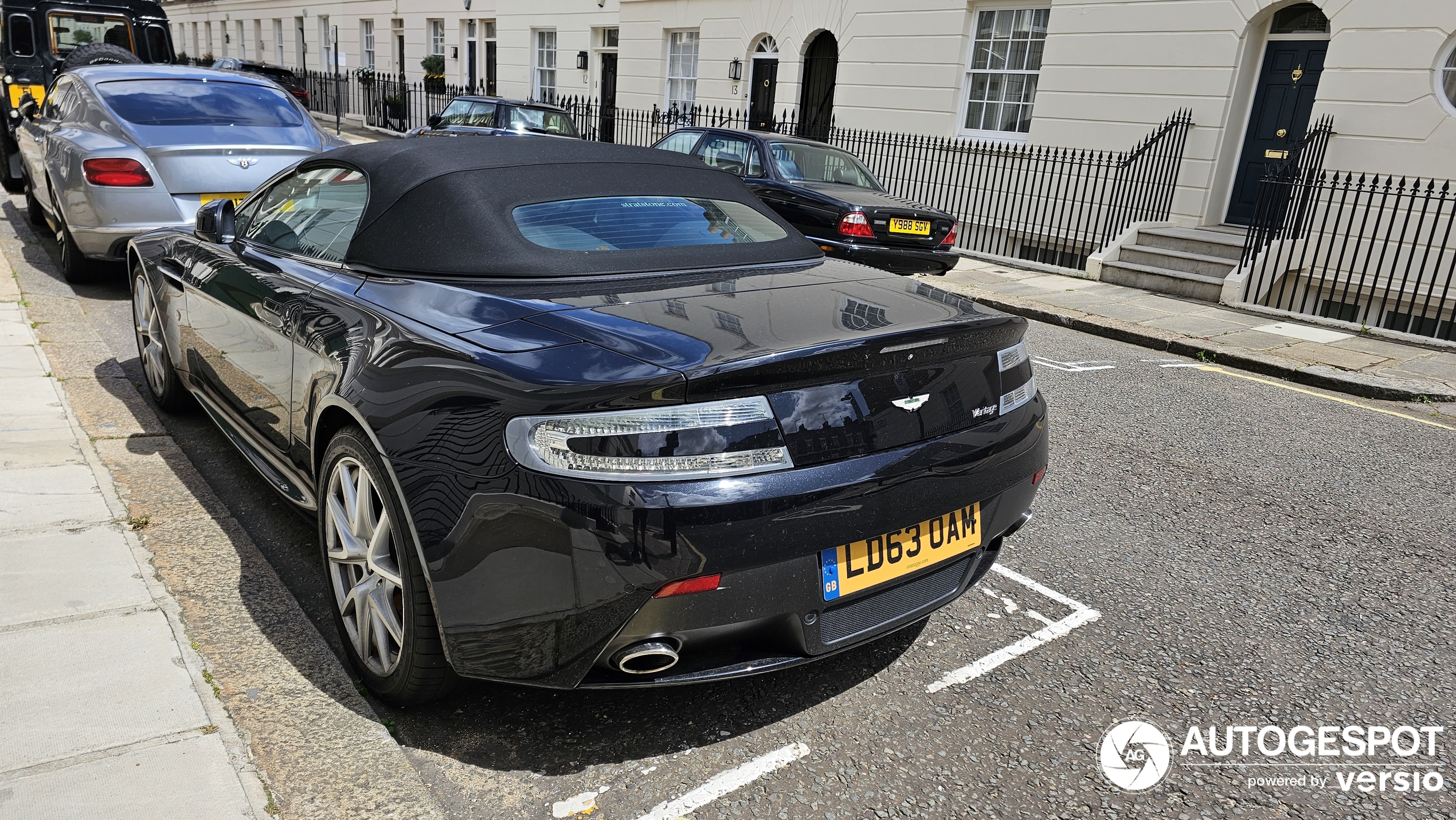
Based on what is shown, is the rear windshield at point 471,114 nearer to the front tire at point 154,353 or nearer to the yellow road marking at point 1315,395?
the front tire at point 154,353

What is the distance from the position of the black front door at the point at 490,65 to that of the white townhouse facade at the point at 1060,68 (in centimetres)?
170

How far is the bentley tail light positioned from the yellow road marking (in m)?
6.22

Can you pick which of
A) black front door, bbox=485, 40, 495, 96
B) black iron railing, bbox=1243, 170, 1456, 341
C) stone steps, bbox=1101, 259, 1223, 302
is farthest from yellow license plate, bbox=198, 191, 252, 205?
black front door, bbox=485, 40, 495, 96

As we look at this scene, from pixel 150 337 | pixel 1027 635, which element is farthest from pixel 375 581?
pixel 150 337

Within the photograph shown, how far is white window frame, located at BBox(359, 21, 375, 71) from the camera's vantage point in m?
31.8

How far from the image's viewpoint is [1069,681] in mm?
2893

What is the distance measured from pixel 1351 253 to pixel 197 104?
12.1m

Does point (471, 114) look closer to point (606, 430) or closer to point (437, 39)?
point (606, 430)

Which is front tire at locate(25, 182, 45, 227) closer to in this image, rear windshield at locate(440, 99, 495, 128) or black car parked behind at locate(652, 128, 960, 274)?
rear windshield at locate(440, 99, 495, 128)

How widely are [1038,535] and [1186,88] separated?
35.2 feet

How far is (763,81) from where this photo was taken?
1933 cm

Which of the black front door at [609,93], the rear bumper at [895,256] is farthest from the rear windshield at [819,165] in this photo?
the black front door at [609,93]

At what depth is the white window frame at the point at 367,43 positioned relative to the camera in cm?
3175

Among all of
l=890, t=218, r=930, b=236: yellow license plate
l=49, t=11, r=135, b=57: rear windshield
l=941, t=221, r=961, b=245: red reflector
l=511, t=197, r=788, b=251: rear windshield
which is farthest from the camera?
l=49, t=11, r=135, b=57: rear windshield
